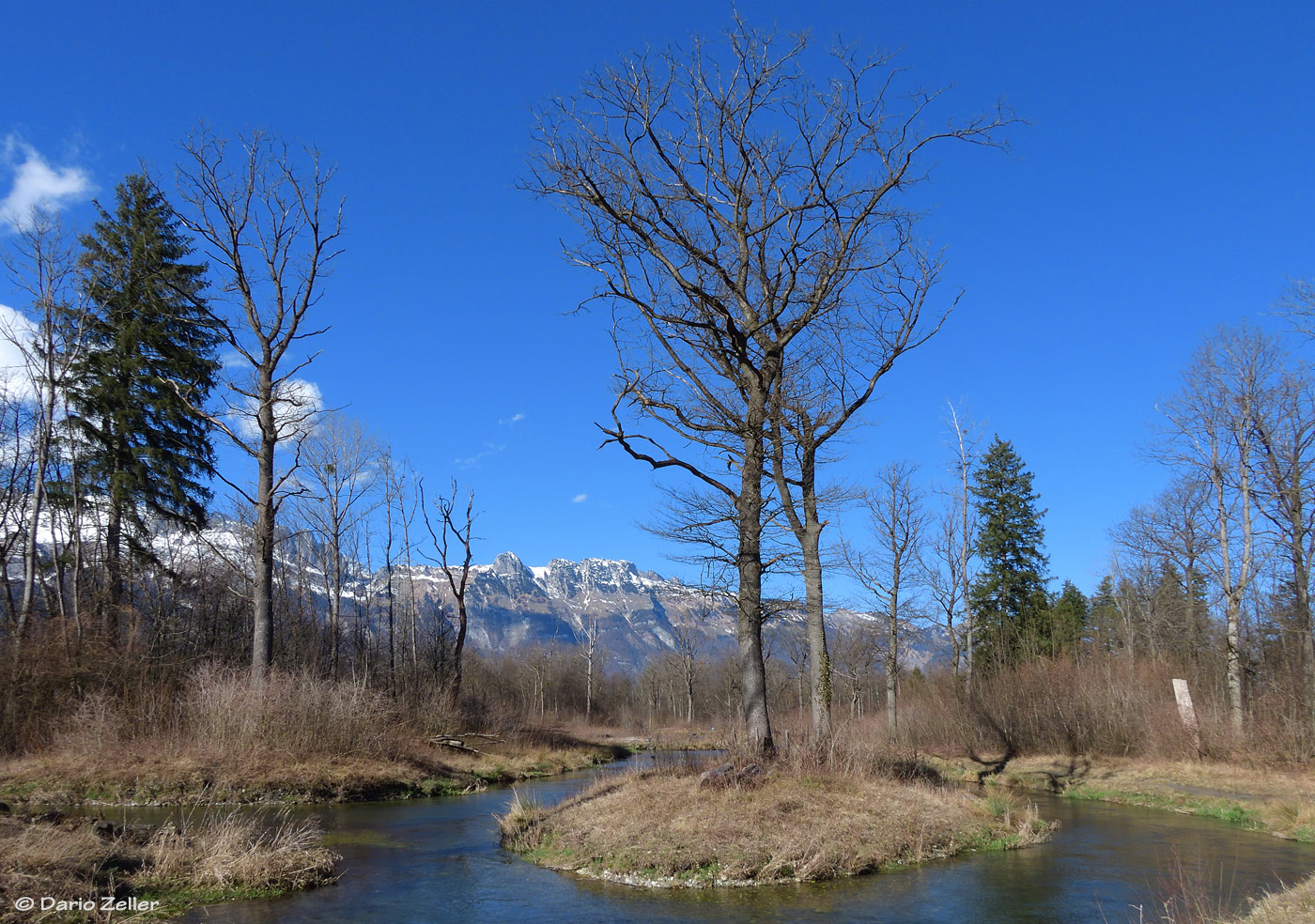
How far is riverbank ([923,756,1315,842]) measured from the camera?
14.9 metres

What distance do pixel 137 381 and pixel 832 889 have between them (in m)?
25.6

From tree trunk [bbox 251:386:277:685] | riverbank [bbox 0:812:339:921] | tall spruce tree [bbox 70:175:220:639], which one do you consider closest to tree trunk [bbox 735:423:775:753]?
riverbank [bbox 0:812:339:921]

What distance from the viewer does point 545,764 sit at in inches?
1211

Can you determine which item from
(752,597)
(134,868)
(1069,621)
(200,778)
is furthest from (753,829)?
(1069,621)

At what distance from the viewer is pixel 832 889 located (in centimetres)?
956

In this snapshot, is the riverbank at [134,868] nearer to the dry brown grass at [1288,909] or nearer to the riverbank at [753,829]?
the riverbank at [753,829]

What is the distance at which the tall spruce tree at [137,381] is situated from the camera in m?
24.5

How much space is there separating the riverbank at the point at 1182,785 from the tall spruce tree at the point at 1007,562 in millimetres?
12624

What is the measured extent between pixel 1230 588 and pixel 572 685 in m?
69.8

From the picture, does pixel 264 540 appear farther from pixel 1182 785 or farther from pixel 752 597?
pixel 1182 785

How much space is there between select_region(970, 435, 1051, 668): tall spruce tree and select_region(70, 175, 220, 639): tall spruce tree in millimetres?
34533

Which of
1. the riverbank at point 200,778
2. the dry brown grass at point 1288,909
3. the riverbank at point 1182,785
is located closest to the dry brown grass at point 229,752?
the riverbank at point 200,778

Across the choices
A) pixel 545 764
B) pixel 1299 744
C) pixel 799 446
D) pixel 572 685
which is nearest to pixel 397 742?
pixel 545 764

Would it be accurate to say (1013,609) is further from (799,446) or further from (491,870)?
(491,870)
